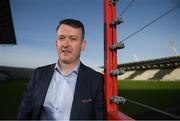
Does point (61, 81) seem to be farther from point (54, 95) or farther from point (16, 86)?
point (16, 86)

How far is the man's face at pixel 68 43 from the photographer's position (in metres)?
0.97

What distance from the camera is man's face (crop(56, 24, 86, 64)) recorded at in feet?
3.18

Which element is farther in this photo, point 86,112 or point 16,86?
point 16,86

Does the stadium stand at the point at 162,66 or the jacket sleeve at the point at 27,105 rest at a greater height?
the stadium stand at the point at 162,66

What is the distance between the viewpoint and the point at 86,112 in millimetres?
972

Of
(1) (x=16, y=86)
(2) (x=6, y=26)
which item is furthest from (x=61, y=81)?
(1) (x=16, y=86)

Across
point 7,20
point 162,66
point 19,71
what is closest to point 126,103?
point 162,66

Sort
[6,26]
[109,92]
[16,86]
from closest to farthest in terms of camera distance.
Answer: [109,92]
[6,26]
[16,86]

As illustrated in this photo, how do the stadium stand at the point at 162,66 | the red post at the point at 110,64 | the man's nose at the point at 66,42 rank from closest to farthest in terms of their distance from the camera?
1. the man's nose at the point at 66,42
2. the red post at the point at 110,64
3. the stadium stand at the point at 162,66

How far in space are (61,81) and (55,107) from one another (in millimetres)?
109

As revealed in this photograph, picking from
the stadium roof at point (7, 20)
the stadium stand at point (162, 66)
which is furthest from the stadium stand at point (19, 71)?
the stadium stand at point (162, 66)

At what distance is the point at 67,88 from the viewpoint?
100 centimetres

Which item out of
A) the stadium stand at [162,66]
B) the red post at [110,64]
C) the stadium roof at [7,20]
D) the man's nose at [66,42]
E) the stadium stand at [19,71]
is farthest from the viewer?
the stadium stand at [162,66]

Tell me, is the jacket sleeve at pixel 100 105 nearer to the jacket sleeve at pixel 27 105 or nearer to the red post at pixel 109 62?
the red post at pixel 109 62
